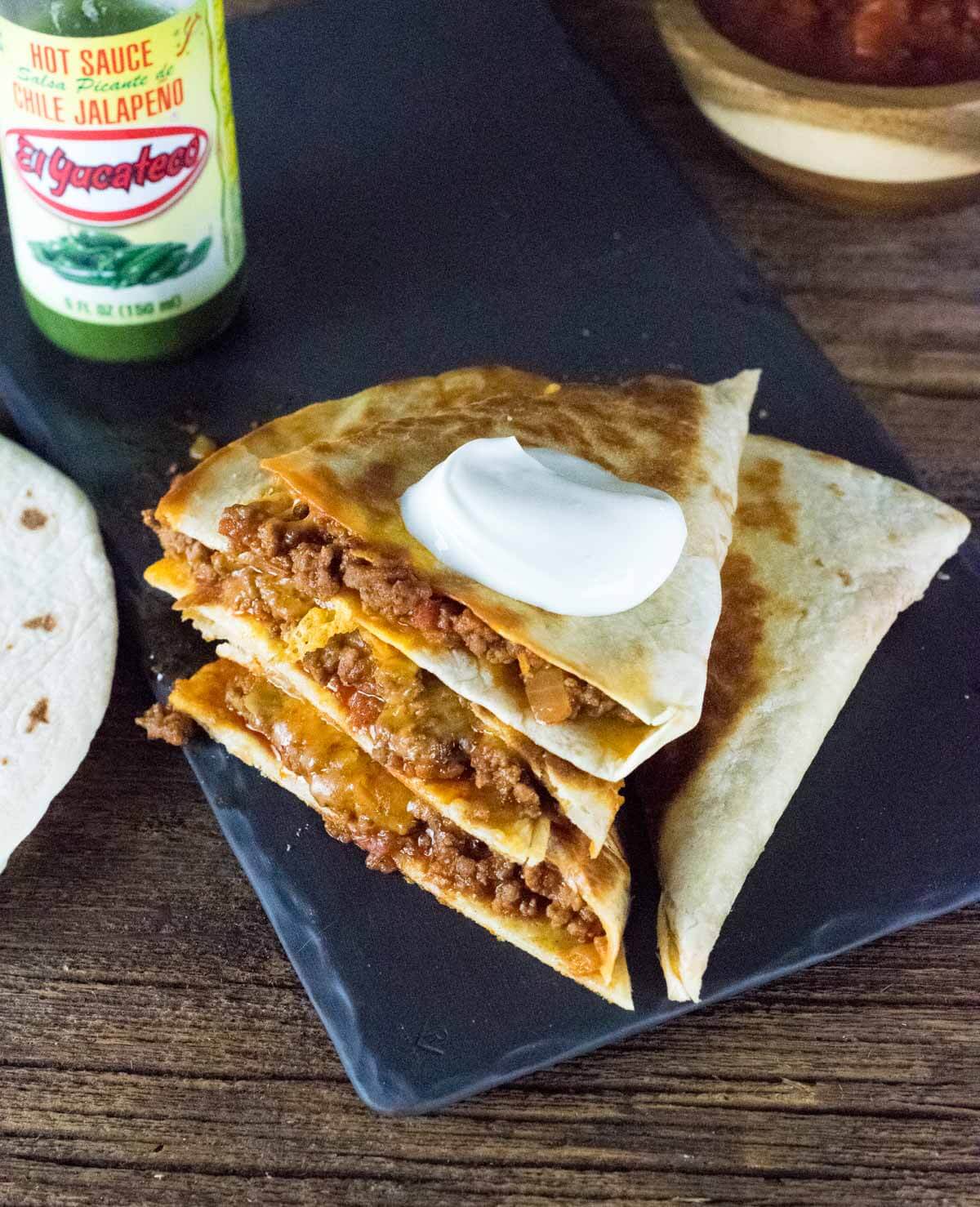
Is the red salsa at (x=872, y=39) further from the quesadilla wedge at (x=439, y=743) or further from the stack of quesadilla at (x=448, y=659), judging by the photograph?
the quesadilla wedge at (x=439, y=743)

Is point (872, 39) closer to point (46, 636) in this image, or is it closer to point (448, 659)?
point (448, 659)

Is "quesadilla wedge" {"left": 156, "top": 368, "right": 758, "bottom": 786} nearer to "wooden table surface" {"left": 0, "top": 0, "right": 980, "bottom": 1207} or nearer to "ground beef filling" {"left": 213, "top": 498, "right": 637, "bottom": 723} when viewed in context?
"ground beef filling" {"left": 213, "top": 498, "right": 637, "bottom": 723}

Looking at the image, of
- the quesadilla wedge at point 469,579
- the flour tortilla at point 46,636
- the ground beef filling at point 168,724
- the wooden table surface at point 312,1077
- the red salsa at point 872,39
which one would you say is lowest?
the wooden table surface at point 312,1077

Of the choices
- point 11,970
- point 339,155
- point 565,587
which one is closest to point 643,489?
point 565,587

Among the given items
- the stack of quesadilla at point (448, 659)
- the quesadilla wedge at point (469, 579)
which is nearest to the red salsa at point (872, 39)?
the quesadilla wedge at point (469, 579)

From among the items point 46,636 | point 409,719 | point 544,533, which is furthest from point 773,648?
point 46,636

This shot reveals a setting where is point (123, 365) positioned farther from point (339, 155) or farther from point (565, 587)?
point (565, 587)

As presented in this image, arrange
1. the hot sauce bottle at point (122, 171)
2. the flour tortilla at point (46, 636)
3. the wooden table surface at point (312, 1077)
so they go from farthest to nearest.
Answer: the hot sauce bottle at point (122, 171) → the flour tortilla at point (46, 636) → the wooden table surface at point (312, 1077)

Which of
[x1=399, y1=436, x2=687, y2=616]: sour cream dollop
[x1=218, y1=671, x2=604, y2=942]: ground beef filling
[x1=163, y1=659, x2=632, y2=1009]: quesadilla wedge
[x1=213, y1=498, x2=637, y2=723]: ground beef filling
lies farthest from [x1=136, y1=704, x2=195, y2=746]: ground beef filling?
[x1=399, y1=436, x2=687, y2=616]: sour cream dollop
